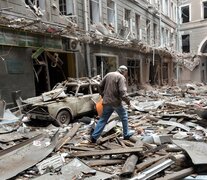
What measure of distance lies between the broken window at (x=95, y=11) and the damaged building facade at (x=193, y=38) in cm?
1959

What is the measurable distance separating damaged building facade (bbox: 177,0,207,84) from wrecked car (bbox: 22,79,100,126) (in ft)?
83.0

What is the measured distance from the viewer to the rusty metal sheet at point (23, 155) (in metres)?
5.18

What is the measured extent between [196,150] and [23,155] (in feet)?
11.7

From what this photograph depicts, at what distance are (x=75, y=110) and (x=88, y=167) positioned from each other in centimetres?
493

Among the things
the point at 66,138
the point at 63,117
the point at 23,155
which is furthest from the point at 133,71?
the point at 23,155

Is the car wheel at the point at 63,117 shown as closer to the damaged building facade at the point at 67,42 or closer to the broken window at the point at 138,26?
the damaged building facade at the point at 67,42

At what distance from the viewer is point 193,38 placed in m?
36.7

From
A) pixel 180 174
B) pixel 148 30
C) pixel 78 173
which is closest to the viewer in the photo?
pixel 180 174

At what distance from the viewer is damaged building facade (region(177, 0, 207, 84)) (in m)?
35.2

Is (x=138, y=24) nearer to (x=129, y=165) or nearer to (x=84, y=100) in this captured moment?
(x=84, y=100)

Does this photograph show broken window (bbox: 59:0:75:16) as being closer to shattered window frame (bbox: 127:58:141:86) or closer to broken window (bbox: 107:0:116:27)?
broken window (bbox: 107:0:116:27)

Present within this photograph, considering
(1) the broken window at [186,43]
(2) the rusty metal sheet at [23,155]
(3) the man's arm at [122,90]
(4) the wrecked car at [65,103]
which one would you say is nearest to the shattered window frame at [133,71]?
(4) the wrecked car at [65,103]

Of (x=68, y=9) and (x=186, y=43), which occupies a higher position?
(x=68, y=9)

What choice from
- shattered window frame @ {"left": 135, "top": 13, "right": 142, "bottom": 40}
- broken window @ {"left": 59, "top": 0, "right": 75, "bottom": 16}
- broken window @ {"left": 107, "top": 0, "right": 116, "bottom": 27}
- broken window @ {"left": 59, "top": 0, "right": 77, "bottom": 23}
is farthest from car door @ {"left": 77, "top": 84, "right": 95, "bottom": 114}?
shattered window frame @ {"left": 135, "top": 13, "right": 142, "bottom": 40}
